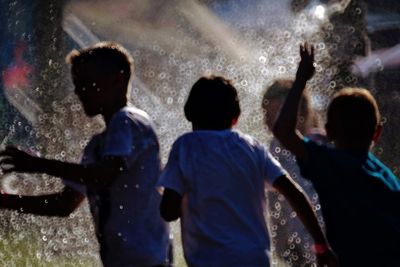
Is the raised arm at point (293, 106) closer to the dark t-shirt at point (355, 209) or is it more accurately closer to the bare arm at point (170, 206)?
the dark t-shirt at point (355, 209)

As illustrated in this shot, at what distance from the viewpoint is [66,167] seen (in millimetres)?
3523

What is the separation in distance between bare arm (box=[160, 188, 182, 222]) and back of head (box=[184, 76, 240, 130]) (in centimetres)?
30

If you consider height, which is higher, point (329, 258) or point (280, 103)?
point (329, 258)

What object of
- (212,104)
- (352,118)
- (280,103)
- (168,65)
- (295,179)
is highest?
(352,118)

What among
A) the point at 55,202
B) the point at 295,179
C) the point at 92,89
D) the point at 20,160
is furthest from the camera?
the point at 295,179

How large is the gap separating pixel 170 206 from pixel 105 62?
70 centimetres

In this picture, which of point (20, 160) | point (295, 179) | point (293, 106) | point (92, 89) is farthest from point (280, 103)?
point (20, 160)

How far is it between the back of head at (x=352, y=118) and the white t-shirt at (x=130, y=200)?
2.20ft

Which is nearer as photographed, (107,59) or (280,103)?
(107,59)

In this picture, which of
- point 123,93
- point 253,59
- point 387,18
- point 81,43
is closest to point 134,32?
point 81,43

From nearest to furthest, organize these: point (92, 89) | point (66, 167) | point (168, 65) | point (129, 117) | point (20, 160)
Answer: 1. point (20, 160)
2. point (66, 167)
3. point (129, 117)
4. point (92, 89)
5. point (168, 65)

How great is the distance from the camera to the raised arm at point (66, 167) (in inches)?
134

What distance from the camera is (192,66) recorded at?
8.82 metres

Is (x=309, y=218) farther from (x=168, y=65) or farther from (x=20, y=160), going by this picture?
(x=168, y=65)
